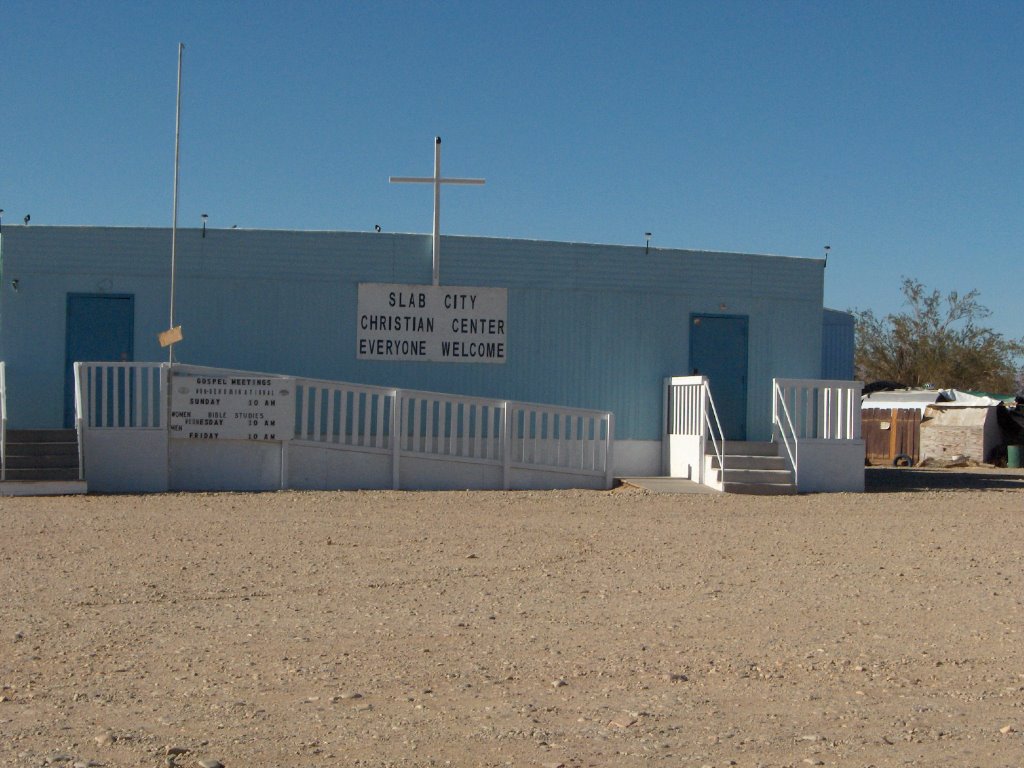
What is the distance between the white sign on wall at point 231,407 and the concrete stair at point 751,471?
590 centimetres

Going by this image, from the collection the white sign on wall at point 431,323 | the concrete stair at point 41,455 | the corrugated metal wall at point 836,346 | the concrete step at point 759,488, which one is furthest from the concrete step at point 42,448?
the corrugated metal wall at point 836,346

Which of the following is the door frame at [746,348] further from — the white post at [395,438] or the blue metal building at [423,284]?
the white post at [395,438]

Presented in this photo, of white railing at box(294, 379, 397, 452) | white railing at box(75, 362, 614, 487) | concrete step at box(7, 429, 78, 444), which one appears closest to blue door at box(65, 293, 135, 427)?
white railing at box(75, 362, 614, 487)

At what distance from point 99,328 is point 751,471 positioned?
9561 millimetres

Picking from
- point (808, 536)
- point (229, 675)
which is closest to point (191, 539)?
point (229, 675)

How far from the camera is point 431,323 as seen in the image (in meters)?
17.3

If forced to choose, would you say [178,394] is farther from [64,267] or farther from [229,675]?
[229,675]

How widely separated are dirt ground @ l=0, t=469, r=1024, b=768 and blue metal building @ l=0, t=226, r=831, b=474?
5635 millimetres

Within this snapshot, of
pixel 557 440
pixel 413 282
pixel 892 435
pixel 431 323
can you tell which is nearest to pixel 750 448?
pixel 557 440

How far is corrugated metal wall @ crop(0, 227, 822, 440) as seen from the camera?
54.2 ft

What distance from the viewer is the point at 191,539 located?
33.8ft

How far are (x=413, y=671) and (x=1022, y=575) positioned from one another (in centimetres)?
542

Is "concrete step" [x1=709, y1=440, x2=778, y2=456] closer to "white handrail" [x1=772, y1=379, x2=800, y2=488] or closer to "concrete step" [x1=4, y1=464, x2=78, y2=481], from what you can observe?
"white handrail" [x1=772, y1=379, x2=800, y2=488]

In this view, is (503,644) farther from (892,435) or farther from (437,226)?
(892,435)
